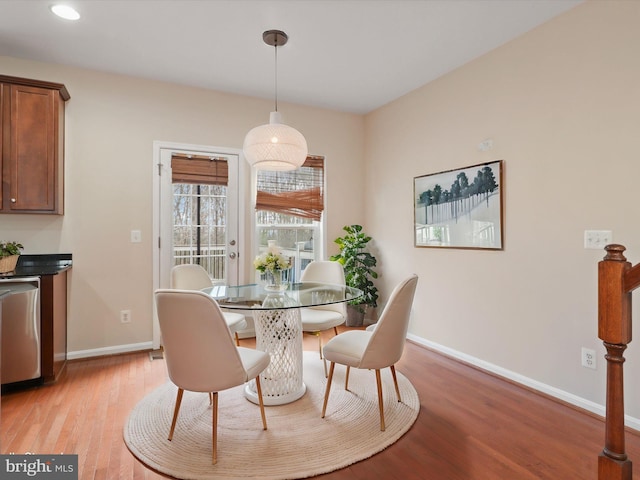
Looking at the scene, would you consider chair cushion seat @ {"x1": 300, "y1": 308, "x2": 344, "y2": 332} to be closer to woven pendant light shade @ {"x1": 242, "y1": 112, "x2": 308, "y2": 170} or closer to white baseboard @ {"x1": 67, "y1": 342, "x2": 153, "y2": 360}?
woven pendant light shade @ {"x1": 242, "y1": 112, "x2": 308, "y2": 170}

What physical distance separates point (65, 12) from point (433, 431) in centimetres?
371

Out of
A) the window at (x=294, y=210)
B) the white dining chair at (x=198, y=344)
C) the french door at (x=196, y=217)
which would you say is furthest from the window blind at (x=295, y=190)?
the white dining chair at (x=198, y=344)

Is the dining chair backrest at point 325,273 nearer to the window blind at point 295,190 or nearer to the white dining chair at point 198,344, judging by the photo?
the window blind at point 295,190

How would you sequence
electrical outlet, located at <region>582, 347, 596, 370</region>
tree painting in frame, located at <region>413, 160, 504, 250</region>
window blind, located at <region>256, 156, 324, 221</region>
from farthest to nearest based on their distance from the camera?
1. window blind, located at <region>256, 156, 324, 221</region>
2. tree painting in frame, located at <region>413, 160, 504, 250</region>
3. electrical outlet, located at <region>582, 347, 596, 370</region>

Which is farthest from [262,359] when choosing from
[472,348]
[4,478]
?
[472,348]

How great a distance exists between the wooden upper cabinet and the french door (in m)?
0.86

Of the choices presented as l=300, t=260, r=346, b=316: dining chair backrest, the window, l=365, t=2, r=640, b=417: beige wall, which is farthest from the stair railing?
the window

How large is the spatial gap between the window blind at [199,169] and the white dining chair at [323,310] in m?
1.45

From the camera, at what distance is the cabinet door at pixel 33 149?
9.80ft

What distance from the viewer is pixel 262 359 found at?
85.8 inches

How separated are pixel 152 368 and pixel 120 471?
1.50 meters

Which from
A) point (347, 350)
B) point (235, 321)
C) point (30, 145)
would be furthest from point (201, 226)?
point (347, 350)

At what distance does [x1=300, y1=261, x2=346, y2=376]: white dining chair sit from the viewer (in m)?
2.94

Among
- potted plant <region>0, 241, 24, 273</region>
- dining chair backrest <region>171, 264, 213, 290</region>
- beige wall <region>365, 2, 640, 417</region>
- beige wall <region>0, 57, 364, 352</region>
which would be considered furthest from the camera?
beige wall <region>0, 57, 364, 352</region>
